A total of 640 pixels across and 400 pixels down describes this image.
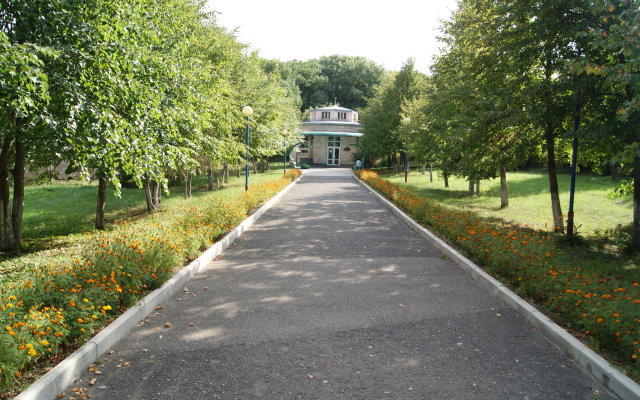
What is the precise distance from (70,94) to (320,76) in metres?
85.0

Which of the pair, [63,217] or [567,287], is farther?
[63,217]

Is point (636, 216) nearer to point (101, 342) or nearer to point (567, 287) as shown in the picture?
point (567, 287)

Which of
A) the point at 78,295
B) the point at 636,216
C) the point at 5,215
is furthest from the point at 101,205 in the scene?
the point at 636,216

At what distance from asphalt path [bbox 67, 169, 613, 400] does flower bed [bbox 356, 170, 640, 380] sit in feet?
1.32

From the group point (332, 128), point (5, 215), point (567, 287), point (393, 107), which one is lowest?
point (567, 287)

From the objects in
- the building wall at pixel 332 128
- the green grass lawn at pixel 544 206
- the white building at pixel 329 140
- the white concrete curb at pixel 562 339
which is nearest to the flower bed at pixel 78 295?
the white concrete curb at pixel 562 339

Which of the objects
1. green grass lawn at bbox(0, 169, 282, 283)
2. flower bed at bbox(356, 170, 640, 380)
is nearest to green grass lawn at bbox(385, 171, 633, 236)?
flower bed at bbox(356, 170, 640, 380)

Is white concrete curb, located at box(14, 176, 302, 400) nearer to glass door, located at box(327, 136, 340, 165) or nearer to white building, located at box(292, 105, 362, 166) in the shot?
white building, located at box(292, 105, 362, 166)

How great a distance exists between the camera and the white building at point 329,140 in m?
58.2

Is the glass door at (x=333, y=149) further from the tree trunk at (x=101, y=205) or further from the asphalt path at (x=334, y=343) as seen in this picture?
the asphalt path at (x=334, y=343)

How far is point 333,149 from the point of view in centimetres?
5856

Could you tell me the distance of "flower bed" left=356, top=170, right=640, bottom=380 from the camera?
12.8 feet

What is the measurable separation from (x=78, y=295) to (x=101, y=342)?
2.32 ft

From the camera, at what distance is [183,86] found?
9328 mm
